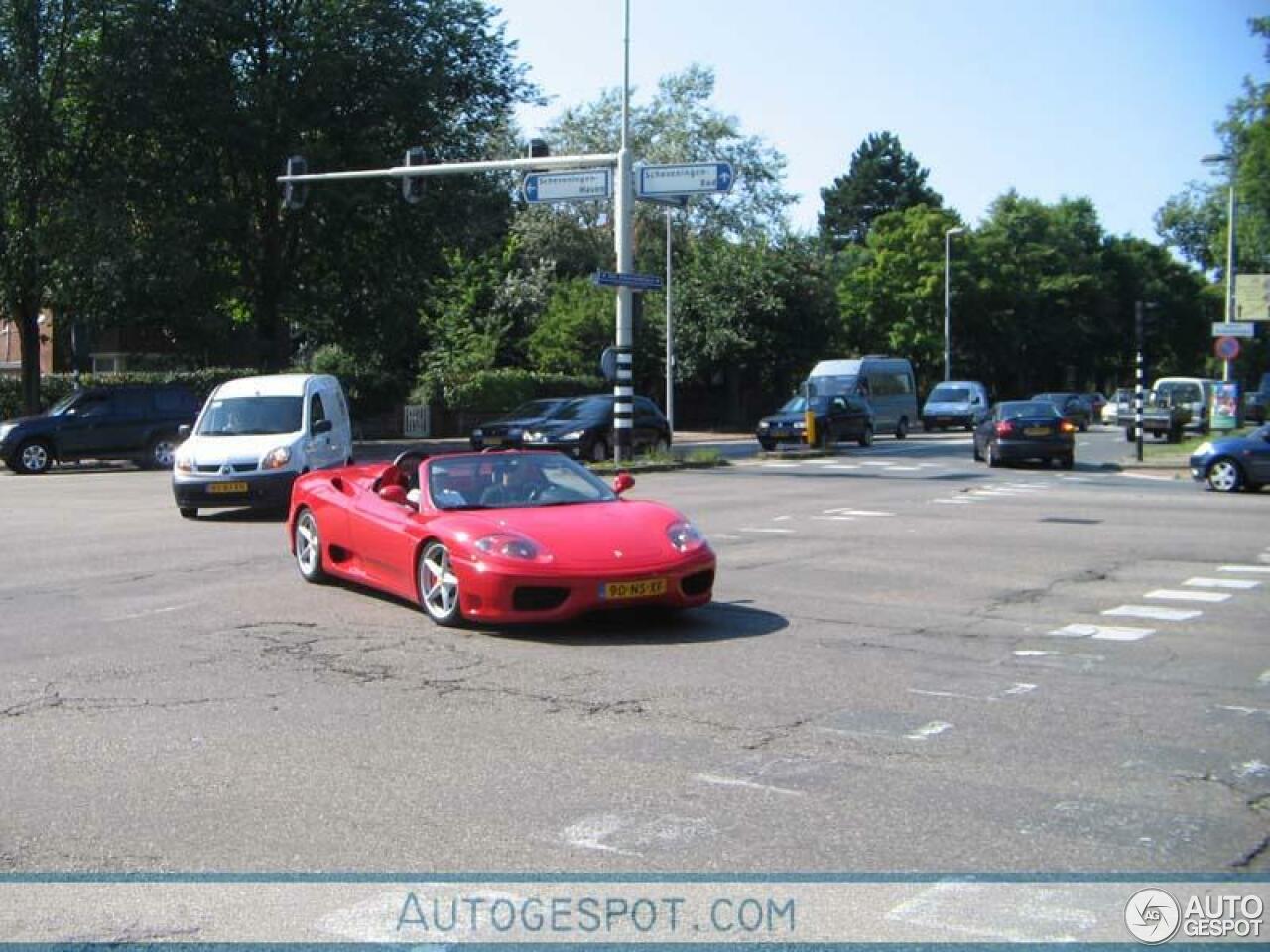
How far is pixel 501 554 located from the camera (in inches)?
357

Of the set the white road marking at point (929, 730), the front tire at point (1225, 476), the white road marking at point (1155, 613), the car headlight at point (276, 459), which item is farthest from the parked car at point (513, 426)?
the white road marking at point (929, 730)

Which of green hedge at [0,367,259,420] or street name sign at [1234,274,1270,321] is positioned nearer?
street name sign at [1234,274,1270,321]

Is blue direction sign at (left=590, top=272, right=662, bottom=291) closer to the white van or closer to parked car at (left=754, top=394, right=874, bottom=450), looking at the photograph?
the white van

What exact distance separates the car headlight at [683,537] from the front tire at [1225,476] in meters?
15.9

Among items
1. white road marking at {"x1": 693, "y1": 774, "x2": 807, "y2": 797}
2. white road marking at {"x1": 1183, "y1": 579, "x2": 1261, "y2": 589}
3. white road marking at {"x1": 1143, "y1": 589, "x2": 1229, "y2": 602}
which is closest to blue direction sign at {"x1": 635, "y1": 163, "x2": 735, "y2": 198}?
white road marking at {"x1": 1183, "y1": 579, "x2": 1261, "y2": 589}

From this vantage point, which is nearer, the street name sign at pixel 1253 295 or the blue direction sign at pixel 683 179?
the blue direction sign at pixel 683 179

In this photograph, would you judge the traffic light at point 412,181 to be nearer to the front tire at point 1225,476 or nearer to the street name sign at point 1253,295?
the front tire at point 1225,476

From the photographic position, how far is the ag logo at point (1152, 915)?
4199 millimetres

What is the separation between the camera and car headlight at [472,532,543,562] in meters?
9.06

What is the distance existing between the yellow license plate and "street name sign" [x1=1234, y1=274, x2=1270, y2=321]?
3215cm

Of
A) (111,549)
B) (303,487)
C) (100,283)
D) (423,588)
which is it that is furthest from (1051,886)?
(100,283)

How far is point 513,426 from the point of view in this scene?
101 ft

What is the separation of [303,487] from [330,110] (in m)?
26.3

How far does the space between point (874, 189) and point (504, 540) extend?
3895 inches
